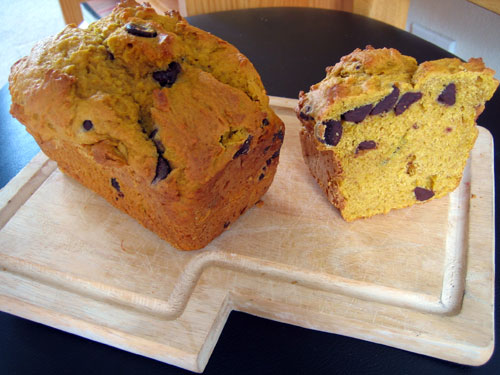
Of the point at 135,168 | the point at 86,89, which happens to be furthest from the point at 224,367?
the point at 86,89

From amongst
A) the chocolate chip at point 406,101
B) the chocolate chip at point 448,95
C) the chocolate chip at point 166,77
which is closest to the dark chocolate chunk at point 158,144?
the chocolate chip at point 166,77

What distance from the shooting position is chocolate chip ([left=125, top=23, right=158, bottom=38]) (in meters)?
1.40

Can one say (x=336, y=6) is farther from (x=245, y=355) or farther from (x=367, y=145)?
(x=245, y=355)

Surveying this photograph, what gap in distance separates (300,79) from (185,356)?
1.68m

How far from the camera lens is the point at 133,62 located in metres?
1.39

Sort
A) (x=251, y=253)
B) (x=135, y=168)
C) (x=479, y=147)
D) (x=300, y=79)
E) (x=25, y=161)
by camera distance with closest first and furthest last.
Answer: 1. (x=135, y=168)
2. (x=251, y=253)
3. (x=479, y=147)
4. (x=25, y=161)
5. (x=300, y=79)

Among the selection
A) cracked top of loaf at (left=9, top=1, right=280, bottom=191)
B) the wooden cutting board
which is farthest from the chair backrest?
cracked top of loaf at (left=9, top=1, right=280, bottom=191)

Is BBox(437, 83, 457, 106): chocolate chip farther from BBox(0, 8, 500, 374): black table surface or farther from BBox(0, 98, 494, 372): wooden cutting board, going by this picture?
BBox(0, 8, 500, 374): black table surface

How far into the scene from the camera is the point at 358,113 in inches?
55.0

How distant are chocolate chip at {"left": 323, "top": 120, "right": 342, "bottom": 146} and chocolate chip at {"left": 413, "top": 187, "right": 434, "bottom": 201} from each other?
46 centimetres

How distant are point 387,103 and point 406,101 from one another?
0.23 feet

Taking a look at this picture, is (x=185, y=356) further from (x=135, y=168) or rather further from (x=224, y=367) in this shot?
(x=135, y=168)

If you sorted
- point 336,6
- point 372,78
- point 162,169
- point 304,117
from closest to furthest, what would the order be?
1. point 162,169
2. point 372,78
3. point 304,117
4. point 336,6

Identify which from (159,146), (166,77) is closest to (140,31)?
(166,77)
